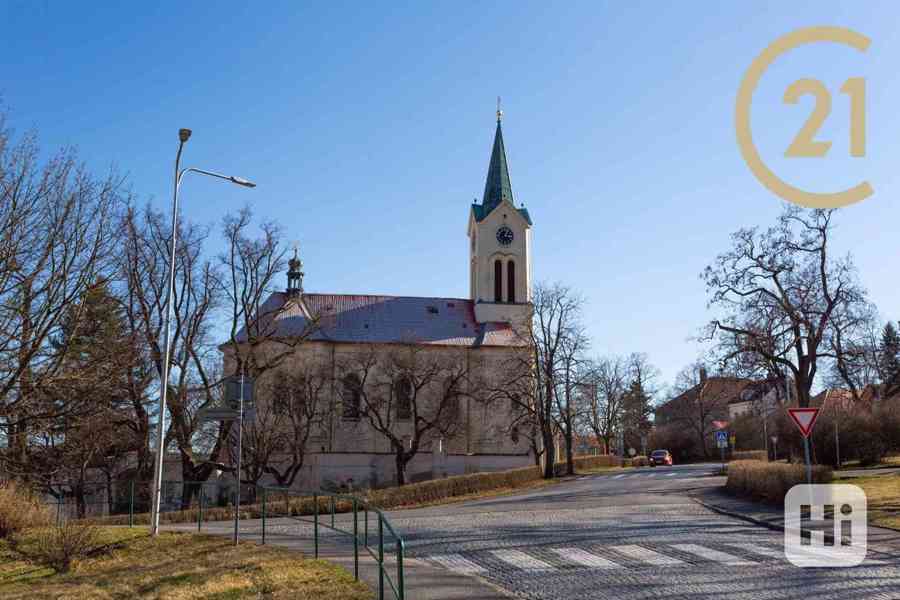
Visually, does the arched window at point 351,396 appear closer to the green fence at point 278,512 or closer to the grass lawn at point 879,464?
the green fence at point 278,512

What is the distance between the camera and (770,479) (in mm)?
23172

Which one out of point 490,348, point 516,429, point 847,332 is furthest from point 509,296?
point 847,332

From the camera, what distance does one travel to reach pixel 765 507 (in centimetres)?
2166

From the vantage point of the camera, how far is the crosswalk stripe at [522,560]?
12422mm

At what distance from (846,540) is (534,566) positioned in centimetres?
613

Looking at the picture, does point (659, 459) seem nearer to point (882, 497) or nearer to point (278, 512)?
point (882, 497)

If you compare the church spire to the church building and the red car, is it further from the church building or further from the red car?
the red car

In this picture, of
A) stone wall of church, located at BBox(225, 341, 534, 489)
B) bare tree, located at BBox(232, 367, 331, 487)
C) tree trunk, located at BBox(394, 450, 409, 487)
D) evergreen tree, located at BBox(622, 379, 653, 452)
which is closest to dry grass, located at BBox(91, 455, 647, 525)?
stone wall of church, located at BBox(225, 341, 534, 489)

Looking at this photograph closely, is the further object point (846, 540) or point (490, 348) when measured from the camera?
point (490, 348)

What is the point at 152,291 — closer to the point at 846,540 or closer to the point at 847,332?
the point at 847,332

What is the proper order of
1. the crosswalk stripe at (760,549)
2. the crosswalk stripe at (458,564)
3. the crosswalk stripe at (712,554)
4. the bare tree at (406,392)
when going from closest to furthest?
the crosswalk stripe at (458,564), the crosswalk stripe at (712,554), the crosswalk stripe at (760,549), the bare tree at (406,392)

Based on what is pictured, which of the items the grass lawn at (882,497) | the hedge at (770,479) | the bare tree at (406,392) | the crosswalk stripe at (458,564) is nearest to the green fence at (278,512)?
the crosswalk stripe at (458,564)

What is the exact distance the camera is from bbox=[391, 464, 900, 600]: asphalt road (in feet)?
34.7

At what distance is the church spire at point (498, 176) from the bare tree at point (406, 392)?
45.0 feet
